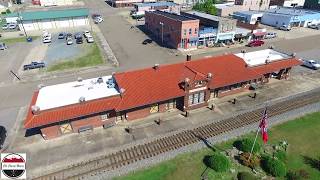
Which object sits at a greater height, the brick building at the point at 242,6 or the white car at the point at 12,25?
the brick building at the point at 242,6

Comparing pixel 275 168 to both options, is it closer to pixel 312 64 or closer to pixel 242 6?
pixel 312 64

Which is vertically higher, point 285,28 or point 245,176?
point 285,28

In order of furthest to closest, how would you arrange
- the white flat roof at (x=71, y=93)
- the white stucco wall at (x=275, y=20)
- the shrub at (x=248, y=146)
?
the white stucco wall at (x=275, y=20) < the white flat roof at (x=71, y=93) < the shrub at (x=248, y=146)

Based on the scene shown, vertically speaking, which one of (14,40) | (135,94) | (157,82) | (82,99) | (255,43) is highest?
(157,82)

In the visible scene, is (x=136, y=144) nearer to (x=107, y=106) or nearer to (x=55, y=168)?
(x=107, y=106)

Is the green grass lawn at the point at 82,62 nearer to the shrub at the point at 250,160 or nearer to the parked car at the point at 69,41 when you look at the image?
the parked car at the point at 69,41

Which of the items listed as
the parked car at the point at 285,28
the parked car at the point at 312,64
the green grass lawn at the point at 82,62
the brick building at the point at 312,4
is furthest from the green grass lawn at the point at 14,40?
the brick building at the point at 312,4

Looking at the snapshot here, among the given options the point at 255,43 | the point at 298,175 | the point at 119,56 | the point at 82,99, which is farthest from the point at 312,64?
the point at 82,99
